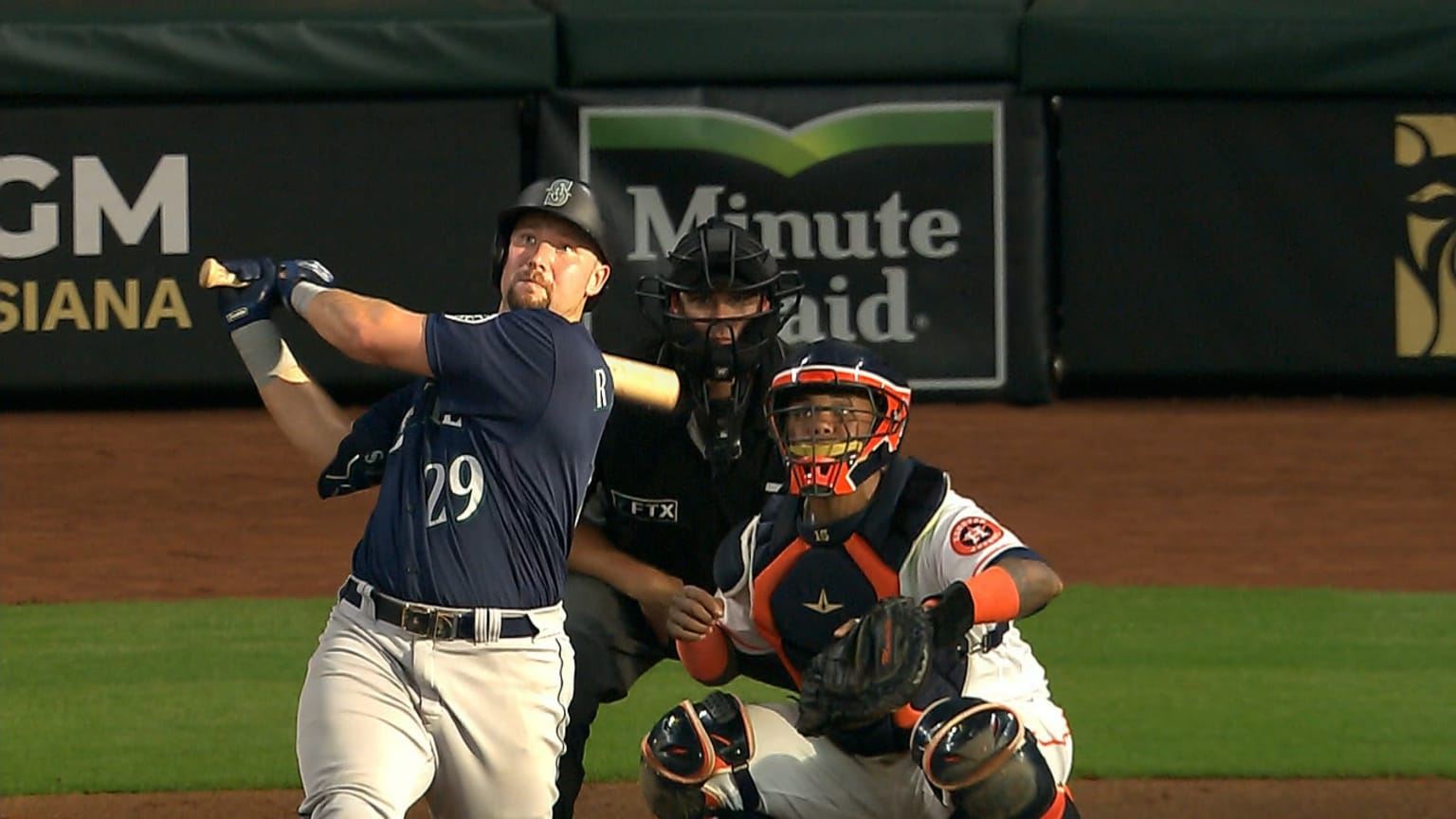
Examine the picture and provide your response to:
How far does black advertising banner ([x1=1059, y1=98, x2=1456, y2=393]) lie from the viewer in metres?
14.4

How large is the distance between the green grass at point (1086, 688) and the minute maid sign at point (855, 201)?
3.56 m

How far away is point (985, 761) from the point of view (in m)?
4.66

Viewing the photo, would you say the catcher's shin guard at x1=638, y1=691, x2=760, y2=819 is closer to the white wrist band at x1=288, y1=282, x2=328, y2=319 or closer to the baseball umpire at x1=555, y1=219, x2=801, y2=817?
the baseball umpire at x1=555, y1=219, x2=801, y2=817

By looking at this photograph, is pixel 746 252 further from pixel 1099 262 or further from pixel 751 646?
pixel 1099 262

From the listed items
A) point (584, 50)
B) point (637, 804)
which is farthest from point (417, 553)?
point (584, 50)

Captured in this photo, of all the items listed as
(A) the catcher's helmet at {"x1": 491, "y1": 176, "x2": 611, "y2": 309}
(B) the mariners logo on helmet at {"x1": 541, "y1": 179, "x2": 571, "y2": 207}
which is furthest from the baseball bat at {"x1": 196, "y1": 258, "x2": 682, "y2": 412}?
(B) the mariners logo on helmet at {"x1": 541, "y1": 179, "x2": 571, "y2": 207}

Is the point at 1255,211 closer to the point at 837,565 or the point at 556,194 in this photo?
the point at 837,565

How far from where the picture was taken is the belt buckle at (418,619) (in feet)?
15.6

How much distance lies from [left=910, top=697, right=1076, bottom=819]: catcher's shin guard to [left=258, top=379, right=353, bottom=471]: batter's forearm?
145 cm

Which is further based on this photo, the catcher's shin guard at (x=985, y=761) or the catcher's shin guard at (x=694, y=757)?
the catcher's shin guard at (x=694, y=757)

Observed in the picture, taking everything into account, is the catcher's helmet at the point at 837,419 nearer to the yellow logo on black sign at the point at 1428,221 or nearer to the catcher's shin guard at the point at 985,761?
the catcher's shin guard at the point at 985,761

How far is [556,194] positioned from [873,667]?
1.23 m

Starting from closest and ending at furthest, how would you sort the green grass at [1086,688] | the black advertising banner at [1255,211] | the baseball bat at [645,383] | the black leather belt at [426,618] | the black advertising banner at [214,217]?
1. the black leather belt at [426,618]
2. the baseball bat at [645,383]
3. the green grass at [1086,688]
4. the black advertising banner at [214,217]
5. the black advertising banner at [1255,211]

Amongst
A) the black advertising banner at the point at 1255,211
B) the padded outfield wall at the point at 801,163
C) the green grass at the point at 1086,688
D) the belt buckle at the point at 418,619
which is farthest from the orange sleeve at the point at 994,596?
the black advertising banner at the point at 1255,211
